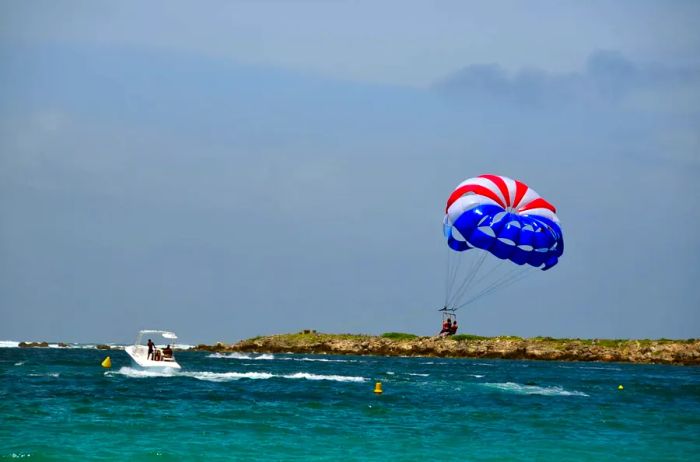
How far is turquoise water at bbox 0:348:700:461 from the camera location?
28.6 meters

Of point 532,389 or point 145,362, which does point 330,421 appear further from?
point 145,362

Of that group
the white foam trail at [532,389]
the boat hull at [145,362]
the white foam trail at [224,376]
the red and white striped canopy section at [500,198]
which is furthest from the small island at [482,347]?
the red and white striped canopy section at [500,198]

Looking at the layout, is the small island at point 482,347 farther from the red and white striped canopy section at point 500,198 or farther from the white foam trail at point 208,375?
the red and white striped canopy section at point 500,198

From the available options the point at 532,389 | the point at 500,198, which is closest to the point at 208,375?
the point at 532,389

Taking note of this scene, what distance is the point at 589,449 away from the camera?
3047 cm

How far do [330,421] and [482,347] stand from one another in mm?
88982

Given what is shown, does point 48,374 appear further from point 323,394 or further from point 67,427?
point 67,427

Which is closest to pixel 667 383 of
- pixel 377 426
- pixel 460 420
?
pixel 460 420

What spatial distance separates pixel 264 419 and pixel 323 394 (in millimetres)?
12513

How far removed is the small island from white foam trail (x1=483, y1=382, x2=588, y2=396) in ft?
192

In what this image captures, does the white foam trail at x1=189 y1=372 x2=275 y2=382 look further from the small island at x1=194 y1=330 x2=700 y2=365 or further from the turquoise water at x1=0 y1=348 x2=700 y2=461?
the small island at x1=194 y1=330 x2=700 y2=365

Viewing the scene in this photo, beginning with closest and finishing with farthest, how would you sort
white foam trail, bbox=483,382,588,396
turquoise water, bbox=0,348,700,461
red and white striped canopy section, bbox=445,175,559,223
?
turquoise water, bbox=0,348,700,461 → red and white striped canopy section, bbox=445,175,559,223 → white foam trail, bbox=483,382,588,396

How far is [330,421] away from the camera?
35844mm

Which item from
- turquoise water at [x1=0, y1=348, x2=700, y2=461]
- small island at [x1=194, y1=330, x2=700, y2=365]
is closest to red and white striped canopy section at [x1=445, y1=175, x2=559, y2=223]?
turquoise water at [x1=0, y1=348, x2=700, y2=461]
